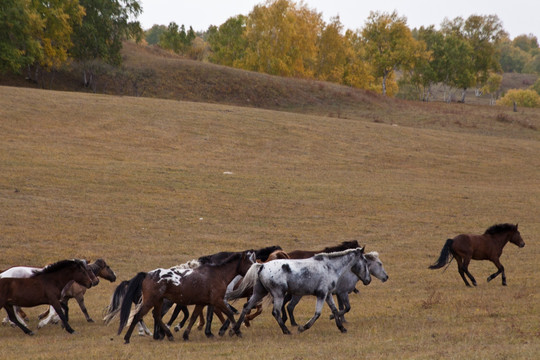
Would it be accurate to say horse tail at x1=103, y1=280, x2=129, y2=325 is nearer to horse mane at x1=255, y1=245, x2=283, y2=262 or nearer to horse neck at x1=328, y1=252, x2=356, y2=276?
horse mane at x1=255, y1=245, x2=283, y2=262

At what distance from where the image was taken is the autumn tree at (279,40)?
300 feet

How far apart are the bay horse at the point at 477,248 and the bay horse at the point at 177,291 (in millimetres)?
7591

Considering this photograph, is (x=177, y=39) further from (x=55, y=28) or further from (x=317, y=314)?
(x=317, y=314)

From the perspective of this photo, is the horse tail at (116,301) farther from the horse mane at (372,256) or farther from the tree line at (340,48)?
the tree line at (340,48)

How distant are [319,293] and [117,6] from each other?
67186 mm

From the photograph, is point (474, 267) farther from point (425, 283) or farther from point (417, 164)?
point (417, 164)

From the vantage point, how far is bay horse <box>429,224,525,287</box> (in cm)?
1698

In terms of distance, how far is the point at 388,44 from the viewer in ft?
301

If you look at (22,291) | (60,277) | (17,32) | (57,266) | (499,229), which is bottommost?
(22,291)

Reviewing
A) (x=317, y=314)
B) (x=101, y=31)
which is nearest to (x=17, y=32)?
(x=101, y=31)

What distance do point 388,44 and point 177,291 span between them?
86097mm

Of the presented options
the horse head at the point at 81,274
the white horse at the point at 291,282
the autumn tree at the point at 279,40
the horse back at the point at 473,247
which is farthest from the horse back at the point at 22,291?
the autumn tree at the point at 279,40

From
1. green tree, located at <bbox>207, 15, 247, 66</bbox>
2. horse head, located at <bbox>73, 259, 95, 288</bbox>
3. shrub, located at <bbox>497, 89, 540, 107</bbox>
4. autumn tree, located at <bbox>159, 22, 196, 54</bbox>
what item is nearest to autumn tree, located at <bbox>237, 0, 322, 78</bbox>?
green tree, located at <bbox>207, 15, 247, 66</bbox>

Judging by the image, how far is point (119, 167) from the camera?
34.1m
